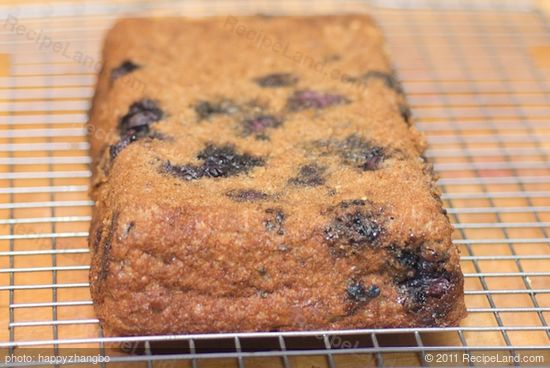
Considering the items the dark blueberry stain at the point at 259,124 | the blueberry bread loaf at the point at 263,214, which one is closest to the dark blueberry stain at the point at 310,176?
the blueberry bread loaf at the point at 263,214

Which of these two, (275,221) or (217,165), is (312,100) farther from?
(275,221)

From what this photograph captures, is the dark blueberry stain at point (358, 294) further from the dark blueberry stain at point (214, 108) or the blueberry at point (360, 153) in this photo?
the dark blueberry stain at point (214, 108)

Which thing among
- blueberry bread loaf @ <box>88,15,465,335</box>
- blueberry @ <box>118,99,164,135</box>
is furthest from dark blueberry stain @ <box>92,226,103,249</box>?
blueberry @ <box>118,99,164,135</box>

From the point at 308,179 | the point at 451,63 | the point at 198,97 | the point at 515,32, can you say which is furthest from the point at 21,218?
the point at 515,32

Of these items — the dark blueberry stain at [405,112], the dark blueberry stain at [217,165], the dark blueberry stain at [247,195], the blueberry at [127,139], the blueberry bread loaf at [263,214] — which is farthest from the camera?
the dark blueberry stain at [405,112]

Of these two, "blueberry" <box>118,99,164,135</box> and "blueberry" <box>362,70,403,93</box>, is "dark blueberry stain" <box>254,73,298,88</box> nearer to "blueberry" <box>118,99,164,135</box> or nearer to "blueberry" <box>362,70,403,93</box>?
"blueberry" <box>362,70,403,93</box>

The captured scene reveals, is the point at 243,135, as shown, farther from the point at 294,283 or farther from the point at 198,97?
the point at 294,283

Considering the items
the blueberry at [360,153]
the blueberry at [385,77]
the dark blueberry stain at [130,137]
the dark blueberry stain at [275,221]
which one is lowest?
the dark blueberry stain at [275,221]
